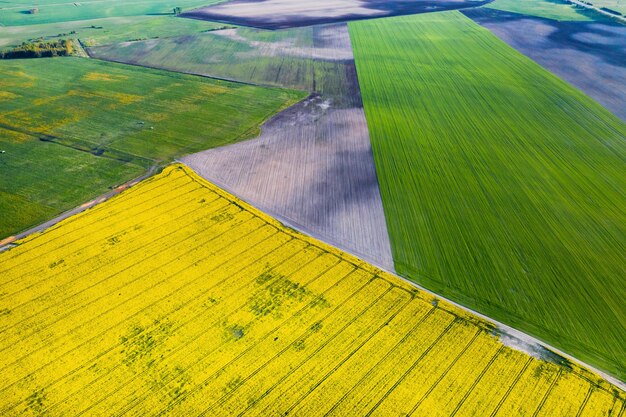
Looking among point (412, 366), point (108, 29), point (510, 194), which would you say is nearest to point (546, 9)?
point (510, 194)

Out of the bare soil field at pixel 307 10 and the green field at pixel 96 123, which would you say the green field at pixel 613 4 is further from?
the green field at pixel 96 123

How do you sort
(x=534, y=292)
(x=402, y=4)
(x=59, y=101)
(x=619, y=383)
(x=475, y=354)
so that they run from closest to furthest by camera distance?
(x=619, y=383) < (x=475, y=354) < (x=534, y=292) < (x=59, y=101) < (x=402, y=4)

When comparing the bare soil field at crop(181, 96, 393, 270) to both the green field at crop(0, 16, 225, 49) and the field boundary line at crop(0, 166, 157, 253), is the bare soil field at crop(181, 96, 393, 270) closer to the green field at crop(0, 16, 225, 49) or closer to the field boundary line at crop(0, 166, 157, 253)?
the field boundary line at crop(0, 166, 157, 253)

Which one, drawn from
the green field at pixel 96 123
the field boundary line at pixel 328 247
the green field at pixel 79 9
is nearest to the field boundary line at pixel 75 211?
the field boundary line at pixel 328 247

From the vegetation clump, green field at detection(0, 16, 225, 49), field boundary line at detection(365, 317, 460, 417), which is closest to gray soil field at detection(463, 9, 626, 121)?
field boundary line at detection(365, 317, 460, 417)

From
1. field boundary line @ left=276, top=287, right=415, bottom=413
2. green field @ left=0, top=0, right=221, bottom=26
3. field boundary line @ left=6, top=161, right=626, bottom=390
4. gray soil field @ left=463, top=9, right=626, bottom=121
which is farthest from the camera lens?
green field @ left=0, top=0, right=221, bottom=26

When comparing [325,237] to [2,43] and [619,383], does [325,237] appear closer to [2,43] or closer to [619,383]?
[619,383]

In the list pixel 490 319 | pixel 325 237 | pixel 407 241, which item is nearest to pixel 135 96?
pixel 325 237
